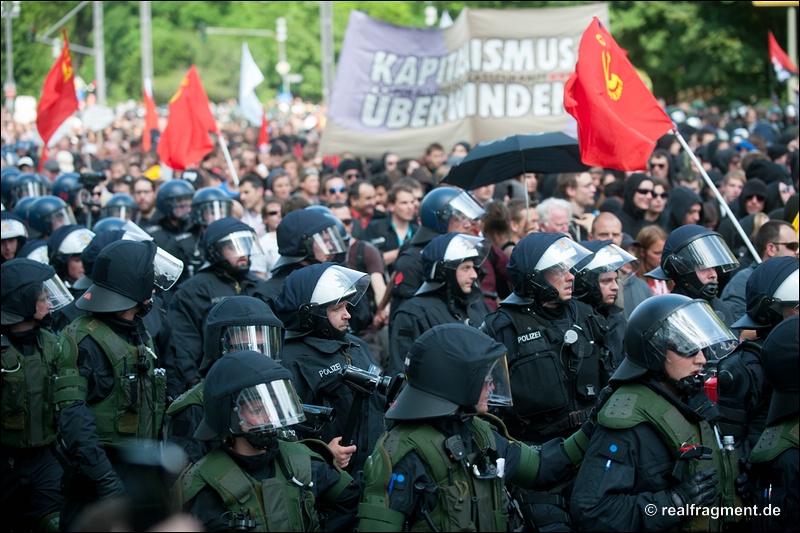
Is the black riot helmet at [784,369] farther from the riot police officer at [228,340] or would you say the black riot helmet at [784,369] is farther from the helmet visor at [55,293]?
the helmet visor at [55,293]

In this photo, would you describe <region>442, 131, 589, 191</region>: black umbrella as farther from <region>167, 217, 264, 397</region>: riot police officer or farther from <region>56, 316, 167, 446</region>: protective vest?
<region>56, 316, 167, 446</region>: protective vest

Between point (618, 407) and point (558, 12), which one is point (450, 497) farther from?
point (558, 12)

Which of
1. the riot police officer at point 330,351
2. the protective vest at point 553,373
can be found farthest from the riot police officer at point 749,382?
the riot police officer at point 330,351

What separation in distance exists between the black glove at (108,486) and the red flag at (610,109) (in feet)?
13.7

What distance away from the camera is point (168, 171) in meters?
19.4

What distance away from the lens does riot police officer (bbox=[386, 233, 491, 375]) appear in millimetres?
7465

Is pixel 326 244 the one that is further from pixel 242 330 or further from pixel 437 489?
pixel 437 489

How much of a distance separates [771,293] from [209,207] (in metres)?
6.44

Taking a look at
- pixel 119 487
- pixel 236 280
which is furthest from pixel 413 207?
pixel 119 487

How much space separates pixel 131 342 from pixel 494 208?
12.9ft

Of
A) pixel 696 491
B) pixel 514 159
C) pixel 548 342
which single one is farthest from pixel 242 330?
pixel 514 159

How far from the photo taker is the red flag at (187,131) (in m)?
14.9

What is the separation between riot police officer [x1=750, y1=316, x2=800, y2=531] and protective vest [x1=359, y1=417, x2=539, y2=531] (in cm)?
108

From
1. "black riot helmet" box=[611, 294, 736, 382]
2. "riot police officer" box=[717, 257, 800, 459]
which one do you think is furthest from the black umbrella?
→ "black riot helmet" box=[611, 294, 736, 382]
